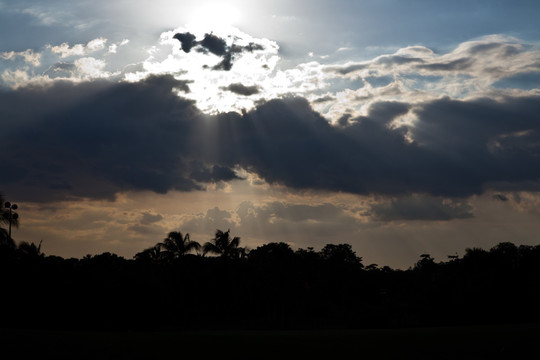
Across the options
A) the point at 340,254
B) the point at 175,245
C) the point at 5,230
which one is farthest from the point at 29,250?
the point at 340,254

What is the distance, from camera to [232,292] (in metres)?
83.1

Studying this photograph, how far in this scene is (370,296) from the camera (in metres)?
108

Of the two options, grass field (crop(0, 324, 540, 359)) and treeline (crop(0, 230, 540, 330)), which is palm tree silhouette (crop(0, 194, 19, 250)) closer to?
treeline (crop(0, 230, 540, 330))

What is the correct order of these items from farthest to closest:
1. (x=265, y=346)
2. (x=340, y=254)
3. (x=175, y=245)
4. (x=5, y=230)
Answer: (x=340, y=254)
(x=175, y=245)
(x=5, y=230)
(x=265, y=346)

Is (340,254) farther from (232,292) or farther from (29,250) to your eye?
(29,250)

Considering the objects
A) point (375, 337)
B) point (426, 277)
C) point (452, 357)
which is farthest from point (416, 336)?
point (426, 277)

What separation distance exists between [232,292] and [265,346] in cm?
5773

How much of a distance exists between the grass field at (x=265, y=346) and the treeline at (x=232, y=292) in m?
25.1

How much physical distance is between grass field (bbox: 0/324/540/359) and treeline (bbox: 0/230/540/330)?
25108 mm

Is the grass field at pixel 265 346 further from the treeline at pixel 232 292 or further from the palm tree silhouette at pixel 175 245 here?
the palm tree silhouette at pixel 175 245

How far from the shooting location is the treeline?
169 feet

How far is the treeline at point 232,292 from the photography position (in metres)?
51.5

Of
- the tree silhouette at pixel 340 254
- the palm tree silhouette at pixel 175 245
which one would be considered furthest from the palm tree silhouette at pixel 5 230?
the tree silhouette at pixel 340 254

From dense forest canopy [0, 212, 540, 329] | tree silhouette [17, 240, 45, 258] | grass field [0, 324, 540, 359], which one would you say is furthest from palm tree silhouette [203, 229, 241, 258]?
grass field [0, 324, 540, 359]
